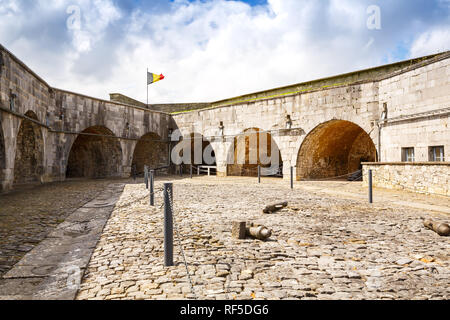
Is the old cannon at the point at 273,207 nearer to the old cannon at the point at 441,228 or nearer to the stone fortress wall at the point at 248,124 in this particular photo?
the old cannon at the point at 441,228

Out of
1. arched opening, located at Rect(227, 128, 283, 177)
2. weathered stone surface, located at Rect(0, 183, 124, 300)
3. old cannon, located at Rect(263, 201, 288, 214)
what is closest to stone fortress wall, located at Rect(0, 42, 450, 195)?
arched opening, located at Rect(227, 128, 283, 177)

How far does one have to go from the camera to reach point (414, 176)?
31.6 feet

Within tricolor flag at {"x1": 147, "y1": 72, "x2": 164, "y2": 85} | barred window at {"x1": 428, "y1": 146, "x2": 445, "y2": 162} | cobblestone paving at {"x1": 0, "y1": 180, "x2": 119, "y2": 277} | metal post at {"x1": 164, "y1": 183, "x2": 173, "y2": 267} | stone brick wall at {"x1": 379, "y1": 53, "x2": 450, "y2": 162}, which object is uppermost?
tricolor flag at {"x1": 147, "y1": 72, "x2": 164, "y2": 85}

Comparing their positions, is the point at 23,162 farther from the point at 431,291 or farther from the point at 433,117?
the point at 433,117

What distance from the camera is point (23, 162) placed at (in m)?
13.9

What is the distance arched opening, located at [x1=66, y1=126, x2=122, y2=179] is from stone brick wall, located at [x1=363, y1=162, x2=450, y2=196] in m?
14.9

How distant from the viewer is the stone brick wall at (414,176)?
337 inches

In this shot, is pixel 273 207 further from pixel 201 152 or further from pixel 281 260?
pixel 201 152

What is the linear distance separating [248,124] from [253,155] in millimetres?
3401

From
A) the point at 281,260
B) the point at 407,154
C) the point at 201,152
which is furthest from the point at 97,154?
the point at 281,260

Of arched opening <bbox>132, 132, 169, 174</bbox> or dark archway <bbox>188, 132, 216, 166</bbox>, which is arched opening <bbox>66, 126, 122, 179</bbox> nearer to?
arched opening <bbox>132, 132, 169, 174</bbox>

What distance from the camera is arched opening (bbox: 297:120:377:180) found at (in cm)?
1597
